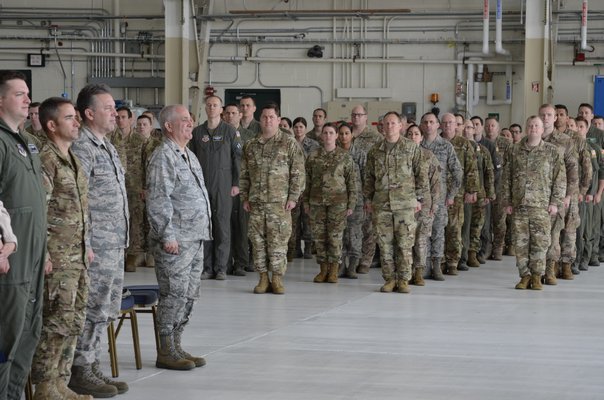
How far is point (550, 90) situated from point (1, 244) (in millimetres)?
14855

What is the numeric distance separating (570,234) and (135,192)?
4515 millimetres

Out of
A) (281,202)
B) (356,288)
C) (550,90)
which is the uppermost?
(550,90)

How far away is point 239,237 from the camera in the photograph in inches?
A: 452

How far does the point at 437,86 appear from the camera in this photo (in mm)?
20266

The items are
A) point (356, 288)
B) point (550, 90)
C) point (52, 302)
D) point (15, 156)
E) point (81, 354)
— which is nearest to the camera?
point (15, 156)

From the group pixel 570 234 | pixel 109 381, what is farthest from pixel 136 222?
pixel 109 381

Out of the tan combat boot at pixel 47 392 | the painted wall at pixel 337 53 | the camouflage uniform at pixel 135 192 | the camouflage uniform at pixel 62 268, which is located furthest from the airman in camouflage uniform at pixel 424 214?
the painted wall at pixel 337 53

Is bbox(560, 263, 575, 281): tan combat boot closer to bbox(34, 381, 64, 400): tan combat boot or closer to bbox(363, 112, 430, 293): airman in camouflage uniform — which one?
bbox(363, 112, 430, 293): airman in camouflage uniform

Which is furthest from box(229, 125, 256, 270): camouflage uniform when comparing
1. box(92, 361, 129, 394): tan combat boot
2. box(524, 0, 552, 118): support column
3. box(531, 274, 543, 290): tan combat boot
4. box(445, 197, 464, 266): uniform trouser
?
box(524, 0, 552, 118): support column

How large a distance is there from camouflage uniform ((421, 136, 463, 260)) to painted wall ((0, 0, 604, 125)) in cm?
909

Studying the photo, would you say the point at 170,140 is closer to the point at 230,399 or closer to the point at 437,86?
the point at 230,399

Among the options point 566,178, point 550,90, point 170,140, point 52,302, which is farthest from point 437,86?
point 52,302

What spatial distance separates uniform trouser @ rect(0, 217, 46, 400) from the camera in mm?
4582

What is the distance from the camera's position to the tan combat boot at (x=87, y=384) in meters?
Answer: 5.61
